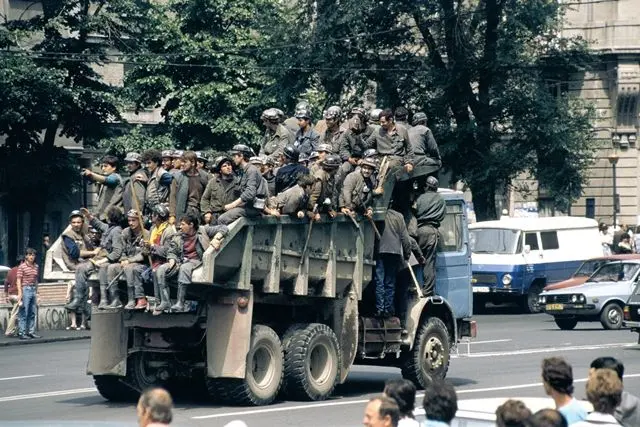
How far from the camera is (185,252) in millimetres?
17109

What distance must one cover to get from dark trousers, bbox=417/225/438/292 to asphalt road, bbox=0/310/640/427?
55.1 inches

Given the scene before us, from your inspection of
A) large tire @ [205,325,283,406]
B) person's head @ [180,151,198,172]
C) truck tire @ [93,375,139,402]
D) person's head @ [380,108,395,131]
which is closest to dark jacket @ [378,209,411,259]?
person's head @ [380,108,395,131]

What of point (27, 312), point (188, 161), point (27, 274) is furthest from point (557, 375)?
point (27, 312)

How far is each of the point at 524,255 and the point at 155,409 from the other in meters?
33.1

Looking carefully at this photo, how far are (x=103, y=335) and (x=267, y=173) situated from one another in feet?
8.59

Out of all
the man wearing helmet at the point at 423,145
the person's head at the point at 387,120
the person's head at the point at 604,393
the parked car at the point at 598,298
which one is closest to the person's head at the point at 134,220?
the person's head at the point at 387,120

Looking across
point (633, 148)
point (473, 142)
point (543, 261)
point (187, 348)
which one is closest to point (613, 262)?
point (543, 261)

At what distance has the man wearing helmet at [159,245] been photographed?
1712 centimetres

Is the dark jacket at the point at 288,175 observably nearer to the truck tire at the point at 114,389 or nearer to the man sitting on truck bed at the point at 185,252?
the man sitting on truck bed at the point at 185,252

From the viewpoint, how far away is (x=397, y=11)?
46781 millimetres

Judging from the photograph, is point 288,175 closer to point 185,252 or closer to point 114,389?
point 185,252

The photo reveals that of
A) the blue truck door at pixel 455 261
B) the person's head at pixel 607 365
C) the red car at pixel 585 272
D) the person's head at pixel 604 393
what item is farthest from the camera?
the red car at pixel 585 272

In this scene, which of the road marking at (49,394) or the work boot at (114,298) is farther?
the road marking at (49,394)

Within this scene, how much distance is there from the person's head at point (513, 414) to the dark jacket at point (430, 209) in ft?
37.8
